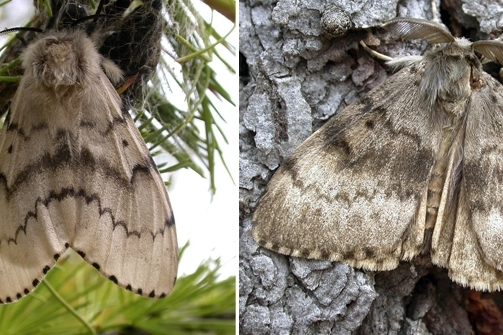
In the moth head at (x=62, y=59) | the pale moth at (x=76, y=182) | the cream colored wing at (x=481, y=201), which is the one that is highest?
the moth head at (x=62, y=59)

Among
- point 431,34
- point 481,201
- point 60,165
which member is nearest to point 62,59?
point 60,165

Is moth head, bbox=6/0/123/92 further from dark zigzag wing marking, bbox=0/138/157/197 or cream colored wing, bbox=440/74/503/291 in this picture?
cream colored wing, bbox=440/74/503/291

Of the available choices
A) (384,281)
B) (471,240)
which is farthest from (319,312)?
(471,240)

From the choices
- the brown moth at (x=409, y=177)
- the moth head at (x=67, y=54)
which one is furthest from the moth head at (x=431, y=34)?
the moth head at (x=67, y=54)

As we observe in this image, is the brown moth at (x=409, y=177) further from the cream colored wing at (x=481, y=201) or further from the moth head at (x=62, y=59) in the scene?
the moth head at (x=62, y=59)

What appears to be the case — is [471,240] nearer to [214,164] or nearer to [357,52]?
[357,52]

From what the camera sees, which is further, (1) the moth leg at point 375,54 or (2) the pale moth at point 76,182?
(1) the moth leg at point 375,54

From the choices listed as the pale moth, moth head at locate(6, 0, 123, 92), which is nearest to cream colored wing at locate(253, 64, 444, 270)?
the pale moth
